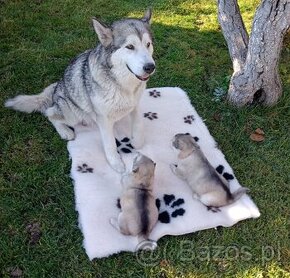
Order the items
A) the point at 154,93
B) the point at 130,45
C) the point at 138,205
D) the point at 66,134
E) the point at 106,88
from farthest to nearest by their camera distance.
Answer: the point at 154,93, the point at 66,134, the point at 106,88, the point at 130,45, the point at 138,205

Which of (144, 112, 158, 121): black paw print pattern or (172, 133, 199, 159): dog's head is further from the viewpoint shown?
(144, 112, 158, 121): black paw print pattern

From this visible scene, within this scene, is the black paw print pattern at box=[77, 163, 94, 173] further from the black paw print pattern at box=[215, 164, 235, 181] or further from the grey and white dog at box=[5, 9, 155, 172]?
the black paw print pattern at box=[215, 164, 235, 181]

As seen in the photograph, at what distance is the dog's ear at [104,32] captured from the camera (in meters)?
3.25

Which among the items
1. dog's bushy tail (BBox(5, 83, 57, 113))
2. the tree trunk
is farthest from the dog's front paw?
the tree trunk

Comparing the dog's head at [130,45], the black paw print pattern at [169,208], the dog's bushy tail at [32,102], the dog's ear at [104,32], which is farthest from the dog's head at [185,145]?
the dog's bushy tail at [32,102]

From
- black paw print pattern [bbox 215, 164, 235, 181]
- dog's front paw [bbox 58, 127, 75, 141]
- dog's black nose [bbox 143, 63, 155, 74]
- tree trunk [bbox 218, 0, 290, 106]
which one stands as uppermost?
dog's black nose [bbox 143, 63, 155, 74]

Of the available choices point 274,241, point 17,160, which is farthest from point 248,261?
point 17,160

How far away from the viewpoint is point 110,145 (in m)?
3.86

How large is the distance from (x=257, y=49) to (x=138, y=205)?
220 centimetres

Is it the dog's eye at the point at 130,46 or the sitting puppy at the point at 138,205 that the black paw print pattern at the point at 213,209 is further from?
the dog's eye at the point at 130,46

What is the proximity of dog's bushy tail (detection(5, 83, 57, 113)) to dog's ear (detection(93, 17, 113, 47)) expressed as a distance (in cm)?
126

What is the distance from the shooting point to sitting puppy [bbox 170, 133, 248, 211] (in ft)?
11.1

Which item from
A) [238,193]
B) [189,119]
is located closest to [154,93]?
[189,119]

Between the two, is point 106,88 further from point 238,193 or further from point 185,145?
point 238,193
